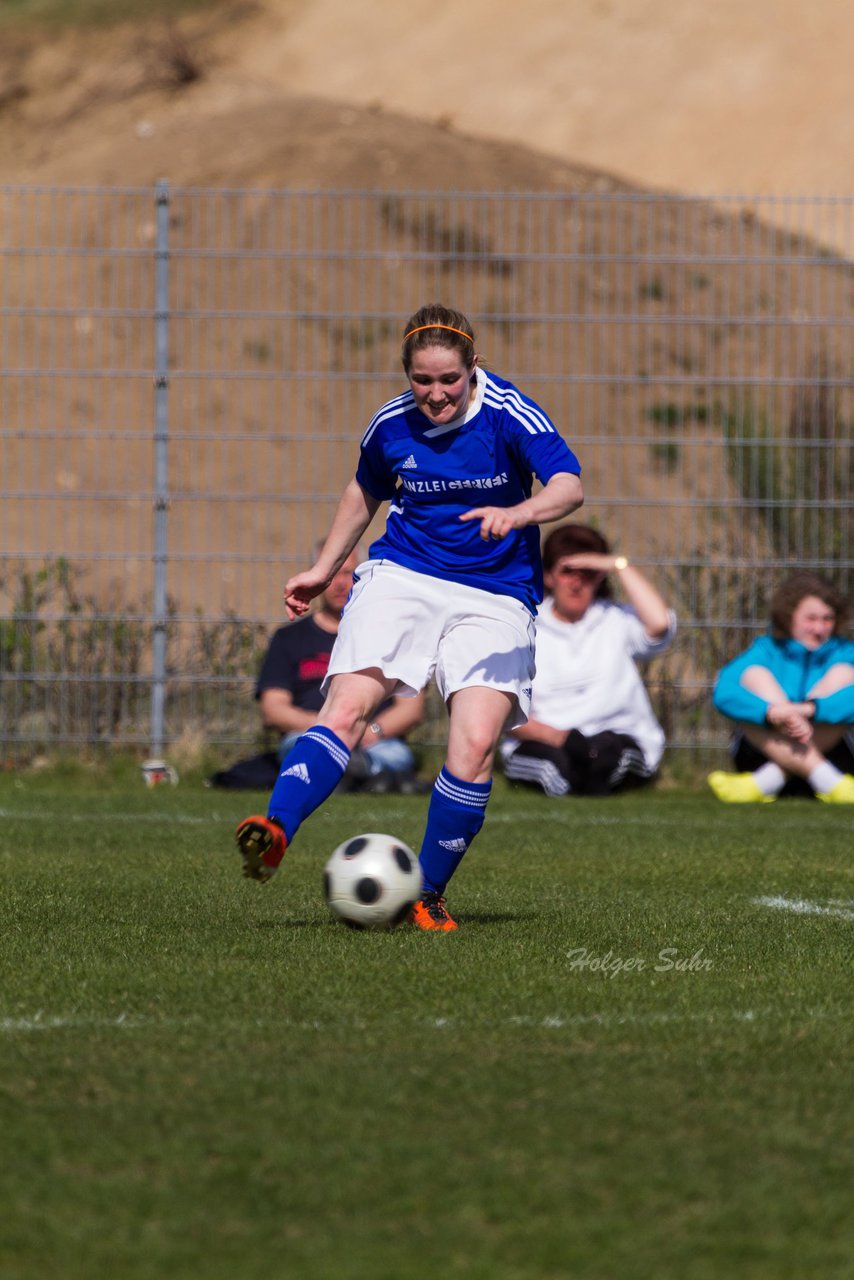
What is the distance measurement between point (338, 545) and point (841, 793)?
4884 millimetres

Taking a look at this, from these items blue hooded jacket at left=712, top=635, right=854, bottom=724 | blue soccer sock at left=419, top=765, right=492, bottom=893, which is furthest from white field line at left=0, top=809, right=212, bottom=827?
blue soccer sock at left=419, top=765, right=492, bottom=893

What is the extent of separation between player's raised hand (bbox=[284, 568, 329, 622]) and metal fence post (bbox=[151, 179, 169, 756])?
5270mm

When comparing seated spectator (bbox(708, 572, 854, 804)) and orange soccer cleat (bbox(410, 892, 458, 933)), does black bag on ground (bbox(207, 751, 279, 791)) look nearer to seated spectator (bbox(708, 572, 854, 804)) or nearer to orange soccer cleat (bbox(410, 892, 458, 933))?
seated spectator (bbox(708, 572, 854, 804))

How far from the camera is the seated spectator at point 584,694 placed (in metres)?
10.1

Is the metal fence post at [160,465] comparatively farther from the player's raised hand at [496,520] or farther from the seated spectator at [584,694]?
the player's raised hand at [496,520]

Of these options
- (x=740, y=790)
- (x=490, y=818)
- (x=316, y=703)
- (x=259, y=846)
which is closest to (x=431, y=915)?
(x=259, y=846)

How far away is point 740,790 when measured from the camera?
10.1 metres

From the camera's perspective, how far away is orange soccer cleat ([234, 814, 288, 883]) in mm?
5062

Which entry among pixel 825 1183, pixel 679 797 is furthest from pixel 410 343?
pixel 679 797

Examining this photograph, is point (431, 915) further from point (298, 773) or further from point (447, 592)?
point (447, 592)

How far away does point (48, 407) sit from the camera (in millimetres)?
12867

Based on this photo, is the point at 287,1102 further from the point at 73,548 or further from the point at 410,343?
the point at 73,548

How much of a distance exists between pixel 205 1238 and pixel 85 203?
68.1 feet

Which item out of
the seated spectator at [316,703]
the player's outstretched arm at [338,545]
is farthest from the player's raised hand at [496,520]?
the seated spectator at [316,703]
